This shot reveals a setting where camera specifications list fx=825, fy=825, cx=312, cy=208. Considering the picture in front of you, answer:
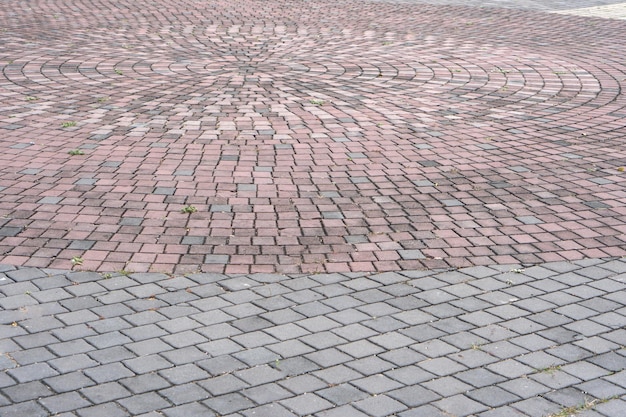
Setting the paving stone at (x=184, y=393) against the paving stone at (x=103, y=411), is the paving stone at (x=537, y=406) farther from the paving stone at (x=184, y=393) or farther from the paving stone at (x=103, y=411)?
the paving stone at (x=103, y=411)

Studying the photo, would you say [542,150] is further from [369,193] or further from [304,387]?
[304,387]

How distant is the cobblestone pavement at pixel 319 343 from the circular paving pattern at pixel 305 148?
0.30 m

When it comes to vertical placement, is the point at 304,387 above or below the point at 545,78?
below

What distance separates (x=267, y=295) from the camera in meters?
5.27

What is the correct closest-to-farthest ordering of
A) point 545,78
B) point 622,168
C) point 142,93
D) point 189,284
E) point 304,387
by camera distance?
point 304,387, point 189,284, point 622,168, point 142,93, point 545,78

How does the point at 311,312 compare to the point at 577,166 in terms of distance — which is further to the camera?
the point at 577,166

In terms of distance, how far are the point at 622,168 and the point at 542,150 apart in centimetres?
78

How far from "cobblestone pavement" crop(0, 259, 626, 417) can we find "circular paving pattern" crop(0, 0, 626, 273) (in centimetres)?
30

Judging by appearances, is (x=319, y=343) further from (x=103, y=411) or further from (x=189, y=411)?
(x=103, y=411)

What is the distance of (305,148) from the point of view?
7965mm

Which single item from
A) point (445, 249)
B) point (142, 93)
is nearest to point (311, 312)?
point (445, 249)

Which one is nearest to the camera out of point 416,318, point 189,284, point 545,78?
point 416,318

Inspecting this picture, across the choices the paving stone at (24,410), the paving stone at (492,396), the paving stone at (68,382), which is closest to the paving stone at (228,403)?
the paving stone at (68,382)

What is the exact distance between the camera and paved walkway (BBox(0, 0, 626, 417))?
4.40 metres
